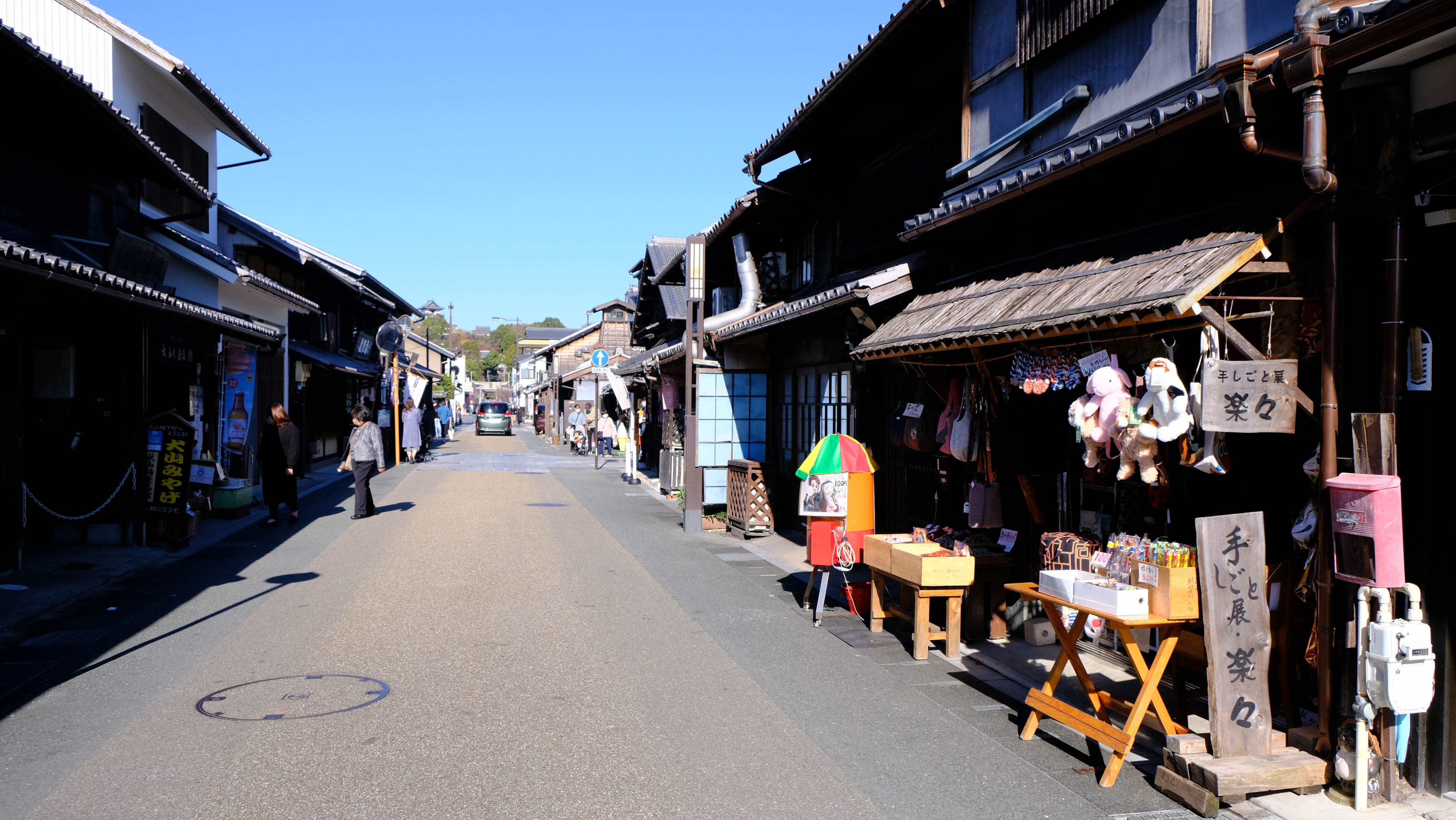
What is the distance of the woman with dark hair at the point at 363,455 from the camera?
1647 cm

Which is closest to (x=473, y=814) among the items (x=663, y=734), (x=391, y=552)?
(x=663, y=734)

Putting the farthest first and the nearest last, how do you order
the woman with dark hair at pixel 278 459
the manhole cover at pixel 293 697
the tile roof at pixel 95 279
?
the woman with dark hair at pixel 278 459 → the tile roof at pixel 95 279 → the manhole cover at pixel 293 697

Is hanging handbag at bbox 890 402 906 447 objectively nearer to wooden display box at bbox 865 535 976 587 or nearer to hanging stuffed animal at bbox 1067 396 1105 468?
wooden display box at bbox 865 535 976 587

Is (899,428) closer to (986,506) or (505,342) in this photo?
(986,506)

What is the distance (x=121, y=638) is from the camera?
26.6ft

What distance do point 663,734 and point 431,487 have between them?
1847 centimetres

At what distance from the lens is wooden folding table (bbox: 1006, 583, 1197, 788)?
5.16 m

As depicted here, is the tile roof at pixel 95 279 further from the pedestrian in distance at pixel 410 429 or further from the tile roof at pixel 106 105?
the pedestrian in distance at pixel 410 429

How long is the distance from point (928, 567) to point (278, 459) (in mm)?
12223

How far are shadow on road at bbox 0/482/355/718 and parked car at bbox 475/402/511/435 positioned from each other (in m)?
45.6

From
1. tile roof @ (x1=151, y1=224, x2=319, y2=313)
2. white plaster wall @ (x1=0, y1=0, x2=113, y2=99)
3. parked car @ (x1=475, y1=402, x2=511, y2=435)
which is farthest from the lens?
parked car @ (x1=475, y1=402, x2=511, y2=435)

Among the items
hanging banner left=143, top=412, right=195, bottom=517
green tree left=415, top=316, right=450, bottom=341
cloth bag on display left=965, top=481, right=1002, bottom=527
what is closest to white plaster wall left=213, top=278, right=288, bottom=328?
hanging banner left=143, top=412, right=195, bottom=517

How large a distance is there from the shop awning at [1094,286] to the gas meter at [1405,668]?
1818 millimetres

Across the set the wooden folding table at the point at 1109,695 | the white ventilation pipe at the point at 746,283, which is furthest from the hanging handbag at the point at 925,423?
the white ventilation pipe at the point at 746,283
